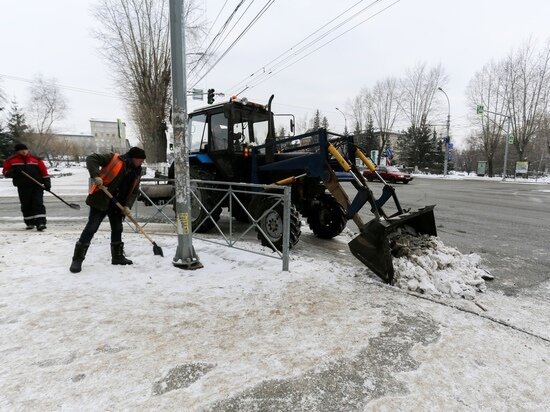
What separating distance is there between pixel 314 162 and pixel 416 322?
260 cm

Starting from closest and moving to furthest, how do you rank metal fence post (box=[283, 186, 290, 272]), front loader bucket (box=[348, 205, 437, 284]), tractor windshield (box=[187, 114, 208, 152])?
front loader bucket (box=[348, 205, 437, 284])
metal fence post (box=[283, 186, 290, 272])
tractor windshield (box=[187, 114, 208, 152])

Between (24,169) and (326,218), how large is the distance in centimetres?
597

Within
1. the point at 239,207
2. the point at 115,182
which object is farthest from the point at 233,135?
the point at 115,182

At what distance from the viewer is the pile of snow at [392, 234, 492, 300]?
3.81 meters

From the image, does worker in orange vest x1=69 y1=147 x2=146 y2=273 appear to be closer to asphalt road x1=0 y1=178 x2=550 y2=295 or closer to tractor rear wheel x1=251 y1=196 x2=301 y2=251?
tractor rear wheel x1=251 y1=196 x2=301 y2=251

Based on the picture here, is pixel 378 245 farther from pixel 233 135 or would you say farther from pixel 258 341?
pixel 233 135

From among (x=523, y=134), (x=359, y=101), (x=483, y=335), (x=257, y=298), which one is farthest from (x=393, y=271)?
(x=359, y=101)

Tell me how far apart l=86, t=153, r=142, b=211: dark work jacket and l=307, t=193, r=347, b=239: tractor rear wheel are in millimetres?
3400

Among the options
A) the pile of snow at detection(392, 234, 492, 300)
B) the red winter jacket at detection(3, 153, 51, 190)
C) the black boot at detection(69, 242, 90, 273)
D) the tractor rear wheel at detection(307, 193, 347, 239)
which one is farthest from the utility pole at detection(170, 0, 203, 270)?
the red winter jacket at detection(3, 153, 51, 190)

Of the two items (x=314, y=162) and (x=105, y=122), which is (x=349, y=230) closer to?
(x=314, y=162)

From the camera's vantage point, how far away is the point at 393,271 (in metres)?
4.02

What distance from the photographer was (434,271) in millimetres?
4020

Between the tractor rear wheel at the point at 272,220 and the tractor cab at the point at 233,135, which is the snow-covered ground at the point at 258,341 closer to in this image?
the tractor rear wheel at the point at 272,220

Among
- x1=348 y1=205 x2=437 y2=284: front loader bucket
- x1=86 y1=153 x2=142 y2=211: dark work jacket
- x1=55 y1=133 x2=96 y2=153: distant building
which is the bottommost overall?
x1=348 y1=205 x2=437 y2=284: front loader bucket
